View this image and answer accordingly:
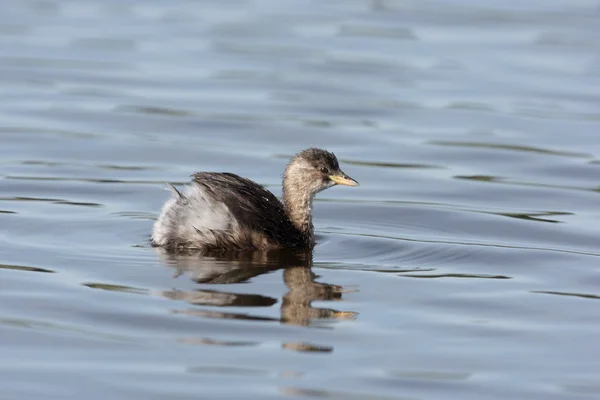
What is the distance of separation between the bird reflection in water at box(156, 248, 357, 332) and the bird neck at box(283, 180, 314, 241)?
0.37 meters

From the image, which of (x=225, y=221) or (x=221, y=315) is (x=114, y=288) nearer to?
(x=221, y=315)

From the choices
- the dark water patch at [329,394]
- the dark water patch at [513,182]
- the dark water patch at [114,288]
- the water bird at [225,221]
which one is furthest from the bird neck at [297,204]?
the dark water patch at [329,394]

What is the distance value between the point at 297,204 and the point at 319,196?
1.58 meters

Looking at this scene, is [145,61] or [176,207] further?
[145,61]

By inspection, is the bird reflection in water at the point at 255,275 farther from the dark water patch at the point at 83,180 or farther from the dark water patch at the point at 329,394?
the dark water patch at the point at 83,180

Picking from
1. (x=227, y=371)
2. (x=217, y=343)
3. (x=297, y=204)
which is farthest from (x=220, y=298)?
(x=297, y=204)

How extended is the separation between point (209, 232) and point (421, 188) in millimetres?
2912

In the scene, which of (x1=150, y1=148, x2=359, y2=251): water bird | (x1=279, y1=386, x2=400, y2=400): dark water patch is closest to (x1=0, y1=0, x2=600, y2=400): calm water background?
(x1=279, y1=386, x2=400, y2=400): dark water patch

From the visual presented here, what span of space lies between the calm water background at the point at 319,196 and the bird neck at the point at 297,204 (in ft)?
0.77

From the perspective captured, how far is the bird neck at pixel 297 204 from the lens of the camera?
1022cm

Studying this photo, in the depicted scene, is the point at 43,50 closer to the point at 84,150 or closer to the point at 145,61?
the point at 145,61

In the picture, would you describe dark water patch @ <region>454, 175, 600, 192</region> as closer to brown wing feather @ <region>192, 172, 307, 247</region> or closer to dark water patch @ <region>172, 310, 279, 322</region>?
brown wing feather @ <region>192, 172, 307, 247</region>

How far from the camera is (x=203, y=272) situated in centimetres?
904

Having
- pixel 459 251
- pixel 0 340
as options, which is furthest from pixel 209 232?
pixel 0 340
